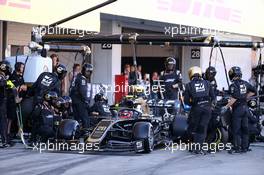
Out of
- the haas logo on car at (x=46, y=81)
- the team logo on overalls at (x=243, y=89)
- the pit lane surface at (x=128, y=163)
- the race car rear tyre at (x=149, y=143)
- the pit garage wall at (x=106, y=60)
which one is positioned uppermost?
the pit garage wall at (x=106, y=60)

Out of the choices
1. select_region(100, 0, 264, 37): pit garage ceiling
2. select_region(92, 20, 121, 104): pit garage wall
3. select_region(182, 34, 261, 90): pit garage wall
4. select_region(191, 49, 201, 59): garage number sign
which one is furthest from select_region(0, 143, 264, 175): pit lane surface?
select_region(191, 49, 201, 59): garage number sign

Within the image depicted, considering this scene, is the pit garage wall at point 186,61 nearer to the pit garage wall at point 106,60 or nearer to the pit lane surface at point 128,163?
the pit garage wall at point 106,60

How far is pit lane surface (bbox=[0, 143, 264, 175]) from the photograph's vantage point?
9.53m

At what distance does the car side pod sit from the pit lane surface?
16 cm

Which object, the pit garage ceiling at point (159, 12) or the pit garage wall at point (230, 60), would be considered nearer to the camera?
the pit garage ceiling at point (159, 12)

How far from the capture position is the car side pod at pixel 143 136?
37.2ft

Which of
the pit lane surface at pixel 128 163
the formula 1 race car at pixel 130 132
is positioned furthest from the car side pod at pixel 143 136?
the pit lane surface at pixel 128 163

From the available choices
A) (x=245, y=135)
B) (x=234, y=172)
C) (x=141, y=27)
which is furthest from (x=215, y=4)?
(x=234, y=172)

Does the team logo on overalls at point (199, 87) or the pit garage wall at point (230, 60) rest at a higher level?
the pit garage wall at point (230, 60)

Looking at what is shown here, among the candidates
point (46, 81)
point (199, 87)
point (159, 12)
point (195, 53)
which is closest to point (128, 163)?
point (199, 87)

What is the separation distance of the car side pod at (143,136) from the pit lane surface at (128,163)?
16 cm

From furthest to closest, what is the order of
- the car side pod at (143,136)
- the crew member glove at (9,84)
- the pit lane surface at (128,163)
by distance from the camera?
the crew member glove at (9,84)
the car side pod at (143,136)
the pit lane surface at (128,163)

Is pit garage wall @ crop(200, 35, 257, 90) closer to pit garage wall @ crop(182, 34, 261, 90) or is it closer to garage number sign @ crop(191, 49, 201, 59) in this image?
pit garage wall @ crop(182, 34, 261, 90)

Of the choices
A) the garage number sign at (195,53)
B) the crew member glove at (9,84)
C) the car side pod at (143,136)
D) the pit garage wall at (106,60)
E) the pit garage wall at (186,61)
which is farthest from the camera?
the pit garage wall at (186,61)
